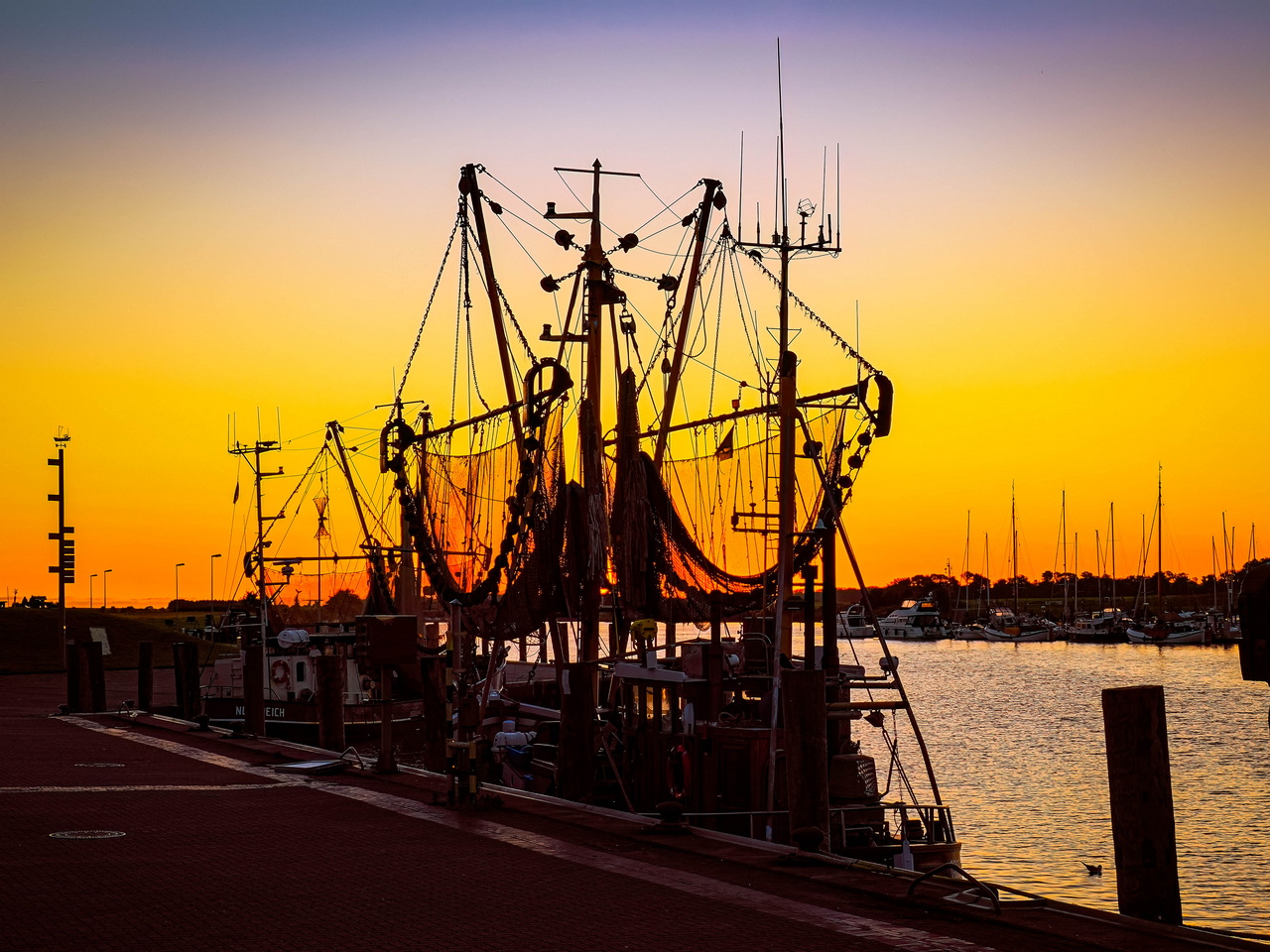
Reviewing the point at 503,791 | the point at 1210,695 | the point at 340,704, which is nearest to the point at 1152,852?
the point at 503,791

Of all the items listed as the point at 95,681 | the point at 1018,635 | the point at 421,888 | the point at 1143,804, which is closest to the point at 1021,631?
the point at 1018,635

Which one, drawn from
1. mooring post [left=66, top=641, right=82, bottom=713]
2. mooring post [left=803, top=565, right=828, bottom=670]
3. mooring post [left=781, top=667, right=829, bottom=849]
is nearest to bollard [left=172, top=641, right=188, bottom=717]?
mooring post [left=66, top=641, right=82, bottom=713]

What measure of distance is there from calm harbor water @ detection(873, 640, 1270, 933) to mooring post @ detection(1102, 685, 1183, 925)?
14.3 meters

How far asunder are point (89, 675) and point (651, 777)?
82.4 ft

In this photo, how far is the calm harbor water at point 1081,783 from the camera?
32000 mm

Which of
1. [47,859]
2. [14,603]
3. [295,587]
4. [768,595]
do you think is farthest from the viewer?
[14,603]

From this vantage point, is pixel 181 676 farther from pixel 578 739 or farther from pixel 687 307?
pixel 578 739

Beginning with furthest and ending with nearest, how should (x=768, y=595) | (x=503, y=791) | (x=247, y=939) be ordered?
(x=768, y=595) < (x=503, y=791) < (x=247, y=939)

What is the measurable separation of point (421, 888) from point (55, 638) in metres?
83.8

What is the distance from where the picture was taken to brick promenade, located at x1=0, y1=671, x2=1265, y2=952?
42.2 feet

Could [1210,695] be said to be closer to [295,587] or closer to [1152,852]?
[295,587]

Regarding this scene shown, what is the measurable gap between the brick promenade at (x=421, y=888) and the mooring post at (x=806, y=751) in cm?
123

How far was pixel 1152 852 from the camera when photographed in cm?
1430

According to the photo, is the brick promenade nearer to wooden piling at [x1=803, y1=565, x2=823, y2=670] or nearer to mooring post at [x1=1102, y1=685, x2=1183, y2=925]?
mooring post at [x1=1102, y1=685, x2=1183, y2=925]
